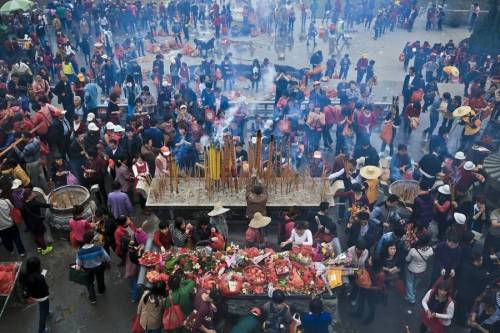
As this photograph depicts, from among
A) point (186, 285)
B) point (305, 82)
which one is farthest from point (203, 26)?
point (186, 285)

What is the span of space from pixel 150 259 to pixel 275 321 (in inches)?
98.2

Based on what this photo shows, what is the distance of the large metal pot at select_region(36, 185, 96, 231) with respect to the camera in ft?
30.5

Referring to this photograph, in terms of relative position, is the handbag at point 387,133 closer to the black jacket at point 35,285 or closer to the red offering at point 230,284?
the red offering at point 230,284

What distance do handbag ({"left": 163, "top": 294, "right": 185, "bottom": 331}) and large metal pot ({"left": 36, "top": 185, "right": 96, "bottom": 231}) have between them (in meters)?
3.63

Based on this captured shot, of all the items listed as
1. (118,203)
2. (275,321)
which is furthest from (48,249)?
(275,321)

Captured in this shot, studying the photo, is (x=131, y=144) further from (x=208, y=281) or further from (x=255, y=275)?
(x=255, y=275)

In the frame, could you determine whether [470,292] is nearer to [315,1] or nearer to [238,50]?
[238,50]

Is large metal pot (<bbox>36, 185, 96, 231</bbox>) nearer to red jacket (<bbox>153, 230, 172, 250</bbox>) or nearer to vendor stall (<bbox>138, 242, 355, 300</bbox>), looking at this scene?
red jacket (<bbox>153, 230, 172, 250</bbox>)

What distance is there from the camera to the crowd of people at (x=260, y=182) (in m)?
6.83

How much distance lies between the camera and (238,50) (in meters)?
21.0

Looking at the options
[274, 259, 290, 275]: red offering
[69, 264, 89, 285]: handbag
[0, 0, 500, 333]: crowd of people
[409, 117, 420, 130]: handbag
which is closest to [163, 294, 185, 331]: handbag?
[0, 0, 500, 333]: crowd of people

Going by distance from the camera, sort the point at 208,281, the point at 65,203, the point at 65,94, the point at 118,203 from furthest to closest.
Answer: the point at 65,94 → the point at 65,203 → the point at 118,203 → the point at 208,281

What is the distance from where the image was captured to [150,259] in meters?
7.55

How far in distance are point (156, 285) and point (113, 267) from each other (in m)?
3.04
